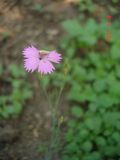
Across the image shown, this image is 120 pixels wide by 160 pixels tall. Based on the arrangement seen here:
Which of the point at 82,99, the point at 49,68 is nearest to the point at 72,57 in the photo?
the point at 82,99

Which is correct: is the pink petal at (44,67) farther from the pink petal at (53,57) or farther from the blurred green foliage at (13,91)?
the blurred green foliage at (13,91)

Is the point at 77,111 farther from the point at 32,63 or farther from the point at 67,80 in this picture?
the point at 32,63

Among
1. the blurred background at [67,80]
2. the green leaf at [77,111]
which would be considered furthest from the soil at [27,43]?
the green leaf at [77,111]

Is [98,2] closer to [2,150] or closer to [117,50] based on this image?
[117,50]

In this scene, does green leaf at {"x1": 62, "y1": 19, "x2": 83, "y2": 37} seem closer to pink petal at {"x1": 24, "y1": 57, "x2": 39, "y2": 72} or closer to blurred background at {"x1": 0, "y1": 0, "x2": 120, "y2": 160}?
blurred background at {"x1": 0, "y1": 0, "x2": 120, "y2": 160}

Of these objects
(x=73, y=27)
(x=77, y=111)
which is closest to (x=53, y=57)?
(x=77, y=111)

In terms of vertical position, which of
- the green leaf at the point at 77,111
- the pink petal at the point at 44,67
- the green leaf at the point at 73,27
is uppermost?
the green leaf at the point at 73,27

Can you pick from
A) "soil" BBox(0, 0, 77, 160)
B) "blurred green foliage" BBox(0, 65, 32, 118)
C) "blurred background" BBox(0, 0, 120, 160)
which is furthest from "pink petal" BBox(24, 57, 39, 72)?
"blurred green foliage" BBox(0, 65, 32, 118)
